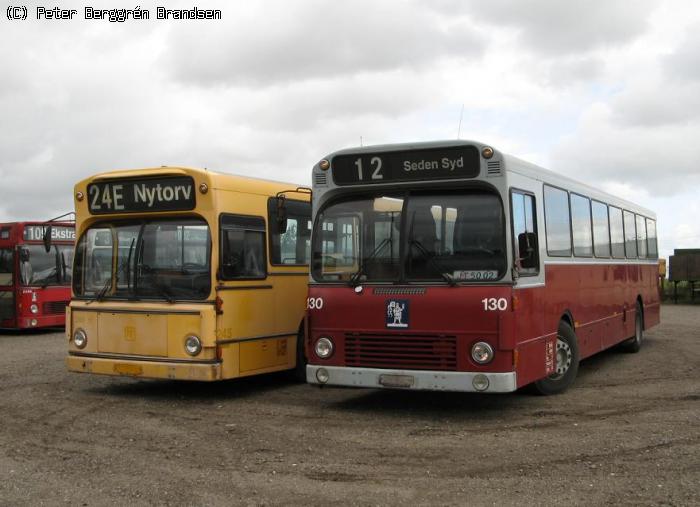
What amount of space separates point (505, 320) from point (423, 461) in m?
2.05

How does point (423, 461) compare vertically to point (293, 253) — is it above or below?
below

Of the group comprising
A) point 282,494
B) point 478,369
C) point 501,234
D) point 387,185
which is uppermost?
point 387,185

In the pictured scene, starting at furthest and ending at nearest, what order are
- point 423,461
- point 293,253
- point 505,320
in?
1. point 293,253
2. point 505,320
3. point 423,461

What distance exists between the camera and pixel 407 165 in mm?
9992

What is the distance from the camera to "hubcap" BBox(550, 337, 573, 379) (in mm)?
11391

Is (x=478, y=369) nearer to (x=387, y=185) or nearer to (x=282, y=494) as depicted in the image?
(x=387, y=185)

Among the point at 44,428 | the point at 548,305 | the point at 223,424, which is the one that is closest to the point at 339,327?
the point at 223,424

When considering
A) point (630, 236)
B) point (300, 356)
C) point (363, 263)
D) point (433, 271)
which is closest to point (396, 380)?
point (433, 271)

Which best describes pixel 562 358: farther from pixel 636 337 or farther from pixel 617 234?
pixel 636 337

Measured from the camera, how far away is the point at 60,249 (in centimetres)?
2273

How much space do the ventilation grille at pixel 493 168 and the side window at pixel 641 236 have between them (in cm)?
844

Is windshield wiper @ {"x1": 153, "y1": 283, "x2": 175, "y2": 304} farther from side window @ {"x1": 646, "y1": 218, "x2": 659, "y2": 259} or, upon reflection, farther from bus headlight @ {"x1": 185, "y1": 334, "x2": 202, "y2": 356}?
side window @ {"x1": 646, "y1": 218, "x2": 659, "y2": 259}


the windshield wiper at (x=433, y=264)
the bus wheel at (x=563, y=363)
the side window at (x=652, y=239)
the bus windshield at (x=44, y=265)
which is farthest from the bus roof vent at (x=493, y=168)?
the bus windshield at (x=44, y=265)

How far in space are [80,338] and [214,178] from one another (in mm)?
2833
